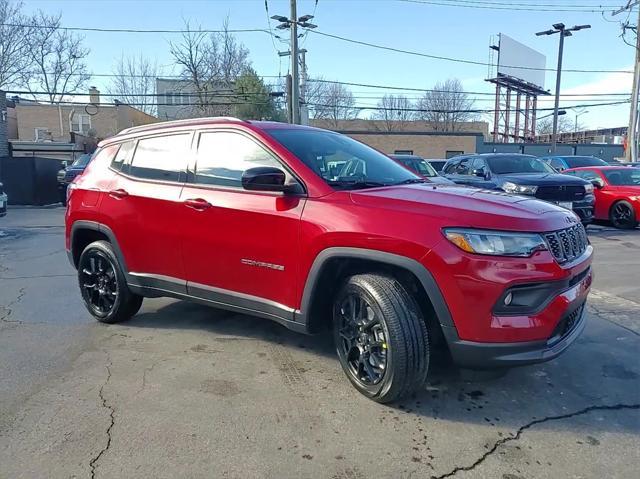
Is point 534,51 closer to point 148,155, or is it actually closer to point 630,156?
point 630,156

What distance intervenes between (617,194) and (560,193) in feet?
9.90

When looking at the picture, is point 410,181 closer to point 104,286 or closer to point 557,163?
point 104,286

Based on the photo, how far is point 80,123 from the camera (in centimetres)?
4778

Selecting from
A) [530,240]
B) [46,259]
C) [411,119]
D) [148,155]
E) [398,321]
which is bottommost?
[46,259]

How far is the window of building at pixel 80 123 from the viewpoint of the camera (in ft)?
156

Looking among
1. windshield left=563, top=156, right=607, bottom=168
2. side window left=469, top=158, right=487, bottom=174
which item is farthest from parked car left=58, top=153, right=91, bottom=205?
windshield left=563, top=156, right=607, bottom=168

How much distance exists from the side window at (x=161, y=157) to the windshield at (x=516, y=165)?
8.22 meters

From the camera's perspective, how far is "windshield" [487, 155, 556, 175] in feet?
35.7

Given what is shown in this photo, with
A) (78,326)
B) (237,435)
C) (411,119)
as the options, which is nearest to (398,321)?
(237,435)

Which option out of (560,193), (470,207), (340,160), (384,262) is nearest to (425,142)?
(560,193)

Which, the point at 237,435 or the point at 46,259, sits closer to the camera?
the point at 237,435

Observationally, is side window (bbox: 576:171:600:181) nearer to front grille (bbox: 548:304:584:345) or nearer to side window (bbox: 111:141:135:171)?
front grille (bbox: 548:304:584:345)

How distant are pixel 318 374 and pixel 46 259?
22.3 feet

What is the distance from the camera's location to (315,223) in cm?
326
